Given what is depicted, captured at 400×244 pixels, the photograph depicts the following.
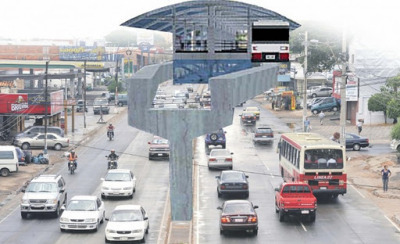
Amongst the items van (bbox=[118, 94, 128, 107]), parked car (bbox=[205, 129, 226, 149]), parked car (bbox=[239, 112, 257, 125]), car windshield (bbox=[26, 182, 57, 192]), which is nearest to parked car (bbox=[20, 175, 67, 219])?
car windshield (bbox=[26, 182, 57, 192])

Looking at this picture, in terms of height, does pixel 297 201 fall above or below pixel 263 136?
above

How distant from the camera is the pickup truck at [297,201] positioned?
3881 cm

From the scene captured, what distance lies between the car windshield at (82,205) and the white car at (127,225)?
2.04 meters

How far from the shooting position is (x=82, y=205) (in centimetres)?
3816

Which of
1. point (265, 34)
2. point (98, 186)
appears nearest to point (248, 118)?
point (98, 186)

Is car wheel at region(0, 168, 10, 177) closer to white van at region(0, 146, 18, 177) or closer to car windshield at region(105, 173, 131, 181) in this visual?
white van at region(0, 146, 18, 177)

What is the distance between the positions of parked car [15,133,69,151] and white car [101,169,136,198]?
25.6 metres

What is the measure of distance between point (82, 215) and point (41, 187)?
4882 millimetres

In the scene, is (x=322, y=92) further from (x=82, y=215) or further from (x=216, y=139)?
(x=82, y=215)

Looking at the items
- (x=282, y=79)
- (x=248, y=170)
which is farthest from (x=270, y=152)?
(x=282, y=79)

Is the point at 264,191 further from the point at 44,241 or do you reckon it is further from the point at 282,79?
the point at 282,79

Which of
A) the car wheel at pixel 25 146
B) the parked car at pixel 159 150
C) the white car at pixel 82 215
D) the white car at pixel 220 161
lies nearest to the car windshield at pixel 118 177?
the white car at pixel 82 215

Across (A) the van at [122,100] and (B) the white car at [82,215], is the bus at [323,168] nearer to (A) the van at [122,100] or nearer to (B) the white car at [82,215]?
(B) the white car at [82,215]

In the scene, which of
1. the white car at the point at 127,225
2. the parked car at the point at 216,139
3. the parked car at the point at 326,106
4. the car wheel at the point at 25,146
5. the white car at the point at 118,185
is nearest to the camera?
the white car at the point at 127,225
